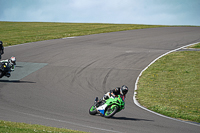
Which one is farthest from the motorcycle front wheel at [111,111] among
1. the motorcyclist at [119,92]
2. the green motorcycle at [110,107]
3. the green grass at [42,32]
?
the green grass at [42,32]

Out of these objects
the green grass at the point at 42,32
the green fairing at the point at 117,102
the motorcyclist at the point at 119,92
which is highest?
the green grass at the point at 42,32

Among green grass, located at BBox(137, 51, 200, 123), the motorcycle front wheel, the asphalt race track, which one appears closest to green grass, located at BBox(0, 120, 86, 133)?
the asphalt race track

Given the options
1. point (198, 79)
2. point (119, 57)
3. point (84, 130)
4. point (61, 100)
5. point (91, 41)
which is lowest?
point (84, 130)

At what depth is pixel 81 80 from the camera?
19.5 m

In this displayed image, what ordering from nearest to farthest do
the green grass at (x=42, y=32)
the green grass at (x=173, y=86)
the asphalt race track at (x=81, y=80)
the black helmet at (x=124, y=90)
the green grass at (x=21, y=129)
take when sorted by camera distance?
the green grass at (x=21, y=129)
the asphalt race track at (x=81, y=80)
the black helmet at (x=124, y=90)
the green grass at (x=173, y=86)
the green grass at (x=42, y=32)

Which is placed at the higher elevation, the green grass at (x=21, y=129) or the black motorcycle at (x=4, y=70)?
the black motorcycle at (x=4, y=70)

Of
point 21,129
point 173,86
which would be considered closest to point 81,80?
point 173,86

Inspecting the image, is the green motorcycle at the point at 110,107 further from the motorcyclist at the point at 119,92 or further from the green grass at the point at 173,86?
the green grass at the point at 173,86

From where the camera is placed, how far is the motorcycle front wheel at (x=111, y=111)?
11.9 meters

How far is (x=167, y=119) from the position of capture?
1275 cm

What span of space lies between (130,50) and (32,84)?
1428 cm

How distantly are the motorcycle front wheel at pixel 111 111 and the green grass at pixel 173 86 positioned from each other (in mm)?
3145

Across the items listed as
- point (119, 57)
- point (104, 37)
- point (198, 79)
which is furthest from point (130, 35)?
point (198, 79)

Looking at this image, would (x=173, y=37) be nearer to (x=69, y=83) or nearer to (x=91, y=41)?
(x=91, y=41)
